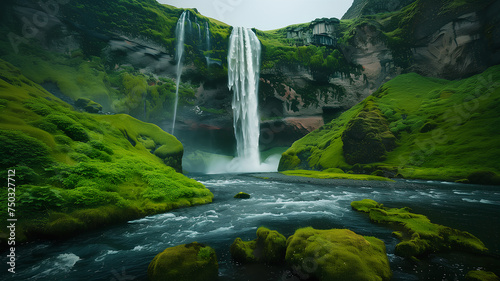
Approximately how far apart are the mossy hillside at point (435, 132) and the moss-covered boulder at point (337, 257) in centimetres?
2425

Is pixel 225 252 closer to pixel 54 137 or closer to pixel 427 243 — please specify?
pixel 427 243

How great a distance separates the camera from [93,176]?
10.4 meters

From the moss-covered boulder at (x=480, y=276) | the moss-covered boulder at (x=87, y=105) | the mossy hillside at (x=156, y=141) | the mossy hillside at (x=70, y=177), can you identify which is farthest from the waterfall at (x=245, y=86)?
the moss-covered boulder at (x=480, y=276)

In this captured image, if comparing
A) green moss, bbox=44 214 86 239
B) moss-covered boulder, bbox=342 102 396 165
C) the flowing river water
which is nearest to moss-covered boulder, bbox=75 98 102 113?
the flowing river water

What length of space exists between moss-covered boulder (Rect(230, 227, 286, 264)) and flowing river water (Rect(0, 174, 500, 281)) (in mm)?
244

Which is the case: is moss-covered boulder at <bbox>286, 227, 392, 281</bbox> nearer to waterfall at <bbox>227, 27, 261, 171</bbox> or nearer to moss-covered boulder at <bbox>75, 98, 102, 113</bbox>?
moss-covered boulder at <bbox>75, 98, 102, 113</bbox>

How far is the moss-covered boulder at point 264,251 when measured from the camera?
570cm

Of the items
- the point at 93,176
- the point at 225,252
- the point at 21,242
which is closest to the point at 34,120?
the point at 93,176

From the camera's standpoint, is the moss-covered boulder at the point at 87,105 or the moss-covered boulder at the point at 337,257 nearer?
the moss-covered boulder at the point at 337,257

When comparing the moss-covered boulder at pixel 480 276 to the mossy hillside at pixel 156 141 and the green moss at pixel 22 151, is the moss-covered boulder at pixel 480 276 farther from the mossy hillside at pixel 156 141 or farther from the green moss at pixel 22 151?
the mossy hillside at pixel 156 141

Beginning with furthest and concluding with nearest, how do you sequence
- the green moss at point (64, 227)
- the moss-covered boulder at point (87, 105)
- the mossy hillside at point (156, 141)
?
1. the moss-covered boulder at point (87, 105)
2. the mossy hillside at point (156, 141)
3. the green moss at point (64, 227)

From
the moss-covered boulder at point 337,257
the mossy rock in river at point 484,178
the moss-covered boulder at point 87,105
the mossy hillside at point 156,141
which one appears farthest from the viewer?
the moss-covered boulder at point 87,105

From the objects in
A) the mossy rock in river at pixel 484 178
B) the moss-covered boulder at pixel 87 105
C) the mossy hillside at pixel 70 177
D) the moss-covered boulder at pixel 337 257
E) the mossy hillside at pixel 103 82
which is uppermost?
the mossy hillside at pixel 103 82

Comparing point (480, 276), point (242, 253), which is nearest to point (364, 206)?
point (480, 276)
